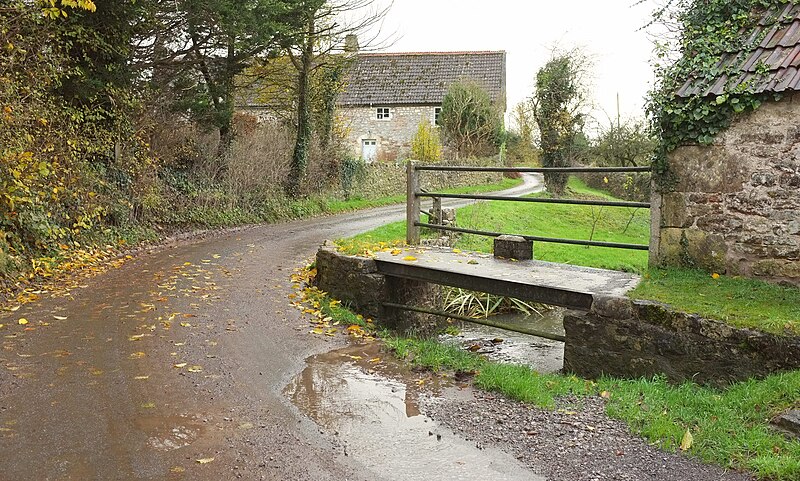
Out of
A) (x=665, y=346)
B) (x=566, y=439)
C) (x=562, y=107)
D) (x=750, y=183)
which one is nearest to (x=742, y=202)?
(x=750, y=183)

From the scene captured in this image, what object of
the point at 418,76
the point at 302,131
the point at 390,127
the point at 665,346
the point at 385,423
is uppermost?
the point at 418,76

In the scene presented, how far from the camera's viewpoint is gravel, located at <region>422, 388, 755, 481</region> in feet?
12.3

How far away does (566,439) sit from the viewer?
13.8 ft

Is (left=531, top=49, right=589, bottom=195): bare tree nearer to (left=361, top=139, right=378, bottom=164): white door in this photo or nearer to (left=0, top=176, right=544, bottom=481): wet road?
(left=361, top=139, right=378, bottom=164): white door

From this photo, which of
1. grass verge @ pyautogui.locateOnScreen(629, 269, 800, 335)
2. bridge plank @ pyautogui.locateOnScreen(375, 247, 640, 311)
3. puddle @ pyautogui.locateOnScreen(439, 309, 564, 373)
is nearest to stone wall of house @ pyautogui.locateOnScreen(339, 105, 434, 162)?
puddle @ pyautogui.locateOnScreen(439, 309, 564, 373)

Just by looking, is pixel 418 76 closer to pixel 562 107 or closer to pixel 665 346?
pixel 562 107

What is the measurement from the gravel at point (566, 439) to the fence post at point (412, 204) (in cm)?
456

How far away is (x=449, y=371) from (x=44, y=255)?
7.23m

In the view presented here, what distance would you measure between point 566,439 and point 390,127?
33.0 meters

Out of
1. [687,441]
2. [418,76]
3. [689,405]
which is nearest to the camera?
[687,441]

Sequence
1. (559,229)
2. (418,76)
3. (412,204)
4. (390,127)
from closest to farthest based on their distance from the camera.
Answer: (412,204), (559,229), (390,127), (418,76)

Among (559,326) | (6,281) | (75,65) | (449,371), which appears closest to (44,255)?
(6,281)

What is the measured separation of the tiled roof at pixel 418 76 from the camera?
36312mm

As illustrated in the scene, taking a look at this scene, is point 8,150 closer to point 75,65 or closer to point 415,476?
point 75,65
